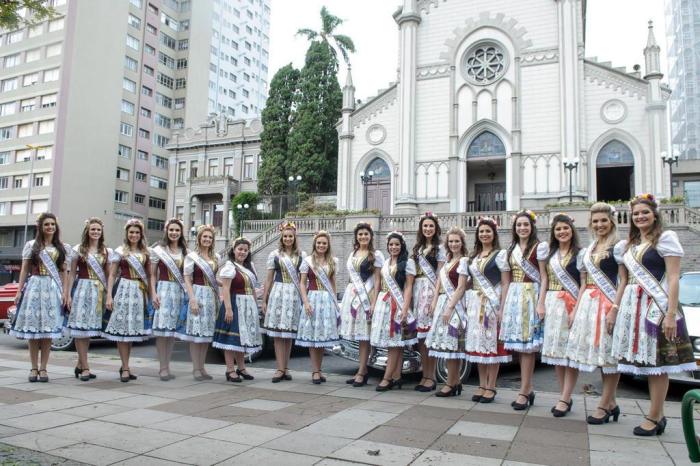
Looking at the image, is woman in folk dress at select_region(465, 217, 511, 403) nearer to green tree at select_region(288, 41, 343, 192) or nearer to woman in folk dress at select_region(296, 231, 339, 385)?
woman in folk dress at select_region(296, 231, 339, 385)

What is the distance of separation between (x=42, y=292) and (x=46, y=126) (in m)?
46.0

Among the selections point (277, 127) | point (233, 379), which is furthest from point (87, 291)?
point (277, 127)

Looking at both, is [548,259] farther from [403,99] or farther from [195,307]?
[403,99]

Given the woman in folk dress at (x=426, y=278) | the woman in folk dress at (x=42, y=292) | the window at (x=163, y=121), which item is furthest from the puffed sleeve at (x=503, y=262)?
the window at (x=163, y=121)

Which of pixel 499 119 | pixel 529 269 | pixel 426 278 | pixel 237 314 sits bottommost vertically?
pixel 237 314

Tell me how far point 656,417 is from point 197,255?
560cm

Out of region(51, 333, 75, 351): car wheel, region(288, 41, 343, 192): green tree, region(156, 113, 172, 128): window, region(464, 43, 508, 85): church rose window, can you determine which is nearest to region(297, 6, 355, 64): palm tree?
region(288, 41, 343, 192): green tree

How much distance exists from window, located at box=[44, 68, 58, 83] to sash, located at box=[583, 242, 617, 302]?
5122 centimetres

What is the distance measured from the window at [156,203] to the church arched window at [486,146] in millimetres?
36513

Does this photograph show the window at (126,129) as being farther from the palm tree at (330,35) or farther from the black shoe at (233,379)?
the black shoe at (233,379)

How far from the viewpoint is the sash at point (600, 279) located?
16.9ft

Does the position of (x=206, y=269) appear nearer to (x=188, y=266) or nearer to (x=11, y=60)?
(x=188, y=266)

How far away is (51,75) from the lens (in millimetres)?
46625

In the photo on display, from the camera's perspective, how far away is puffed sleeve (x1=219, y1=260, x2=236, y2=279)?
23.5 feet
